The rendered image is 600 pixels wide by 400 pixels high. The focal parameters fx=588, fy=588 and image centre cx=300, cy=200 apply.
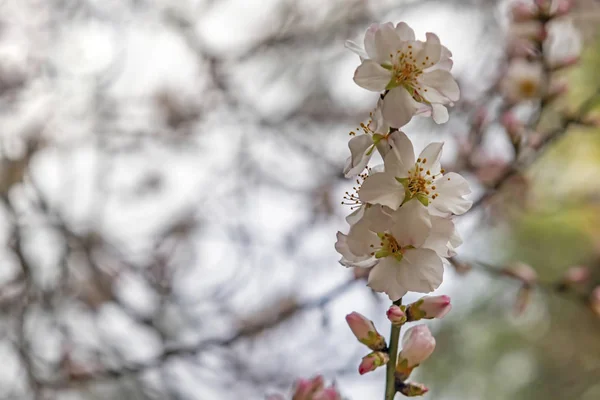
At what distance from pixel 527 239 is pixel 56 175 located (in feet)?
3.20

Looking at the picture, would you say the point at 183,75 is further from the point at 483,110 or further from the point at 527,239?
the point at 527,239

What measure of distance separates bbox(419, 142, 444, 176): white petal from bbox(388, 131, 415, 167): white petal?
24 millimetres

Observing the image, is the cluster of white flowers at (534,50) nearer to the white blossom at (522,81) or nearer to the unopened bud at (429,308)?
the white blossom at (522,81)

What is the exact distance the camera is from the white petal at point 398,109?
0.25 m

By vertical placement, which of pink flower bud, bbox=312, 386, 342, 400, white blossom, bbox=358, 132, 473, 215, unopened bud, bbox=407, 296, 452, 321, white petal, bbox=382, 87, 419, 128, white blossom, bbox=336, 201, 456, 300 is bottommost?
pink flower bud, bbox=312, 386, 342, 400

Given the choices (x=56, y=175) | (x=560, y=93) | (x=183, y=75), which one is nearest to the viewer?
(x=560, y=93)

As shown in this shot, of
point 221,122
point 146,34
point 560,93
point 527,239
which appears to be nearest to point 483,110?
point 560,93

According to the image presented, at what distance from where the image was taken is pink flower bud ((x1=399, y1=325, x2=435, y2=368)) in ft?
0.96

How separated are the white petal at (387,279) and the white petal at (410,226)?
0.02m

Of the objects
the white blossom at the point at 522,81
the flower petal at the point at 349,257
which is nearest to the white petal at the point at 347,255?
the flower petal at the point at 349,257

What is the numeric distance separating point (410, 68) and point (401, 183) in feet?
0.19

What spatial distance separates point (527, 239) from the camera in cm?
130

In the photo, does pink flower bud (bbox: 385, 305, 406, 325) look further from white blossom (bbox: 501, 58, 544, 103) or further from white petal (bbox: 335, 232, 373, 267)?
white blossom (bbox: 501, 58, 544, 103)

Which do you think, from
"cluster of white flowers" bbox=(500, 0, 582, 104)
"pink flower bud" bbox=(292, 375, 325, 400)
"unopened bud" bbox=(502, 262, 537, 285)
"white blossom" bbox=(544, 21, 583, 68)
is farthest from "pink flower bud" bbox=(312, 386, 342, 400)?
"white blossom" bbox=(544, 21, 583, 68)
